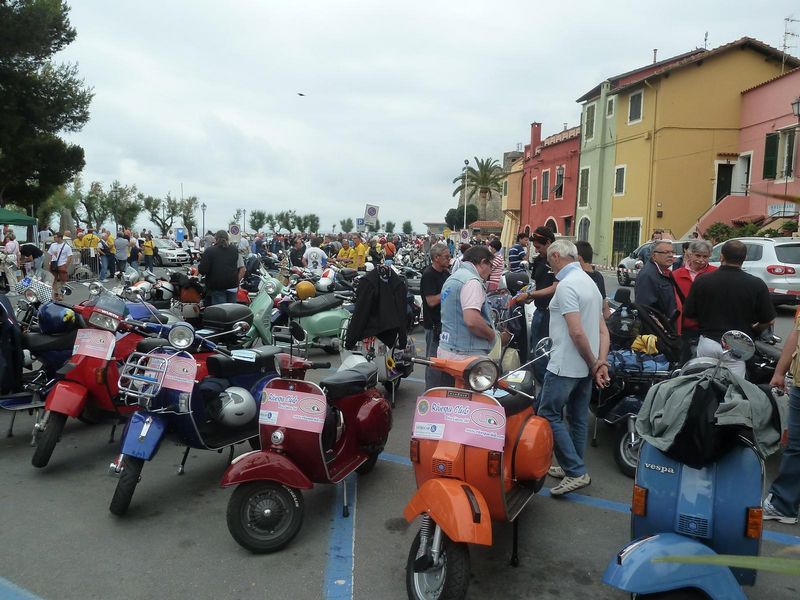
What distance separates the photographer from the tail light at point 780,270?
13.0 m

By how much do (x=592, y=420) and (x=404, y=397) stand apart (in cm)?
212

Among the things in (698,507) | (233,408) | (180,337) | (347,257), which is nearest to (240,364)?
(233,408)

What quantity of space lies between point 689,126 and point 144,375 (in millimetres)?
28610

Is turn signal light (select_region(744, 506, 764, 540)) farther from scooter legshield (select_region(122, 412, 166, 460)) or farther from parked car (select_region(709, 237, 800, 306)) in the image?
parked car (select_region(709, 237, 800, 306))

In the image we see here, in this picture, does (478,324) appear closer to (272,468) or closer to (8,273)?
(272,468)

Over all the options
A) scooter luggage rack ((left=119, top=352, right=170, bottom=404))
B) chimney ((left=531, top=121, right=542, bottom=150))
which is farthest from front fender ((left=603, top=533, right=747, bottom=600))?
chimney ((left=531, top=121, right=542, bottom=150))

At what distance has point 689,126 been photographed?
2733 centimetres

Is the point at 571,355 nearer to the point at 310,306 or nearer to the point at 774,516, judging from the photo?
the point at 774,516

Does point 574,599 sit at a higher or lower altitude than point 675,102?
lower

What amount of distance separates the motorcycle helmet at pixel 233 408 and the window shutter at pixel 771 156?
2348 cm

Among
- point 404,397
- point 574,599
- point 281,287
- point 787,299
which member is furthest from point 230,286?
point 787,299

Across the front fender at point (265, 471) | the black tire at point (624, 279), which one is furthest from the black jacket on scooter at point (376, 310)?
the black tire at point (624, 279)

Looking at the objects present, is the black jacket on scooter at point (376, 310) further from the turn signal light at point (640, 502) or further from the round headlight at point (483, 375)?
the turn signal light at point (640, 502)

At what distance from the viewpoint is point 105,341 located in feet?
15.8
